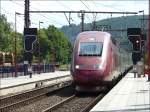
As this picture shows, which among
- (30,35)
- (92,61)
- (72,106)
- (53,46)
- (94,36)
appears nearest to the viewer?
(72,106)

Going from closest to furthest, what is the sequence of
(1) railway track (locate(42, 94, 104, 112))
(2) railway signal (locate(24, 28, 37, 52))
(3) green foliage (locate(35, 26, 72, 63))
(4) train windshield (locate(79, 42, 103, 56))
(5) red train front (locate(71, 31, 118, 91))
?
(1) railway track (locate(42, 94, 104, 112)), (5) red train front (locate(71, 31, 118, 91)), (4) train windshield (locate(79, 42, 103, 56)), (2) railway signal (locate(24, 28, 37, 52)), (3) green foliage (locate(35, 26, 72, 63))

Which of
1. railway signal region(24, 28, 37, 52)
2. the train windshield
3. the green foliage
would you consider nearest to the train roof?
the train windshield

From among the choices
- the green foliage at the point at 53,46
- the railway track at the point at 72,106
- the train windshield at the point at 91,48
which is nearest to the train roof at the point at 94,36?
the train windshield at the point at 91,48

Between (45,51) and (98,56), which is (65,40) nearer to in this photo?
(45,51)

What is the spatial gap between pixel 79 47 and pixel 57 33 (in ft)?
372

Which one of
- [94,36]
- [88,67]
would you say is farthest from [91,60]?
[94,36]

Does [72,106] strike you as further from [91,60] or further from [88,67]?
[91,60]

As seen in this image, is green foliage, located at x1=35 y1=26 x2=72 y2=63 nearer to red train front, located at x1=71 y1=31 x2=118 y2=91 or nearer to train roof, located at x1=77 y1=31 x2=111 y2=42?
train roof, located at x1=77 y1=31 x2=111 y2=42

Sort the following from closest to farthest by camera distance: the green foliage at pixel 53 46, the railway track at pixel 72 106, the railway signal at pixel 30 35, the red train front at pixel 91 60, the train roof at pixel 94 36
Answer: the railway track at pixel 72 106
the red train front at pixel 91 60
the train roof at pixel 94 36
the railway signal at pixel 30 35
the green foliage at pixel 53 46

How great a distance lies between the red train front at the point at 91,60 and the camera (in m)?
24.7

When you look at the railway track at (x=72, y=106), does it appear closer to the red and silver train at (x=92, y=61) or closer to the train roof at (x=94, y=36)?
the red and silver train at (x=92, y=61)

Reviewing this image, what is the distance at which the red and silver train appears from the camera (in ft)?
80.9

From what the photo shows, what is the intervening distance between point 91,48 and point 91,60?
3.63 feet

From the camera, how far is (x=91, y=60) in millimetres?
24984
